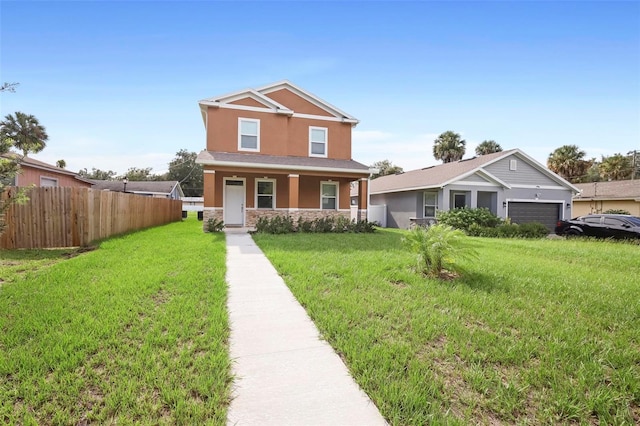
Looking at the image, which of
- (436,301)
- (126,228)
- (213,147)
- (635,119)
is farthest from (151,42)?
(635,119)

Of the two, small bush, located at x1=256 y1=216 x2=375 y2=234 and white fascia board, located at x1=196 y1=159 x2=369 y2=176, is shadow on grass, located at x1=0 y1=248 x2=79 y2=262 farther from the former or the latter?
small bush, located at x1=256 y1=216 x2=375 y2=234

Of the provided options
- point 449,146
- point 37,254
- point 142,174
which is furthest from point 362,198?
point 142,174

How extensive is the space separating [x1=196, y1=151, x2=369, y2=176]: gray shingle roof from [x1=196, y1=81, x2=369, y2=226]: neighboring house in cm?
4

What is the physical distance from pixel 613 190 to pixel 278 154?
25.4 metres

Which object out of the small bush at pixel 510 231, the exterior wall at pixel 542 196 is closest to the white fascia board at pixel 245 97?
the small bush at pixel 510 231

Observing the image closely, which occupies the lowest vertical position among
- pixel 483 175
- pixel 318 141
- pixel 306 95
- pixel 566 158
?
pixel 483 175

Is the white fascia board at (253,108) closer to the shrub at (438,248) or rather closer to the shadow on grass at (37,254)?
the shadow on grass at (37,254)

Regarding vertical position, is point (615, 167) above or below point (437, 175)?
above

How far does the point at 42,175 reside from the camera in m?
17.0

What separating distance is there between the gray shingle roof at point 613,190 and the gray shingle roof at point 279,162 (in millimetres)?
20007

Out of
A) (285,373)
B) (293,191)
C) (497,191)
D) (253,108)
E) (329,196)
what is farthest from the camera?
(497,191)

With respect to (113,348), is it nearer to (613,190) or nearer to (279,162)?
(279,162)

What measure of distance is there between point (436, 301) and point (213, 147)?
13.2m

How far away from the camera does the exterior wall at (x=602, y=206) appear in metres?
21.2
